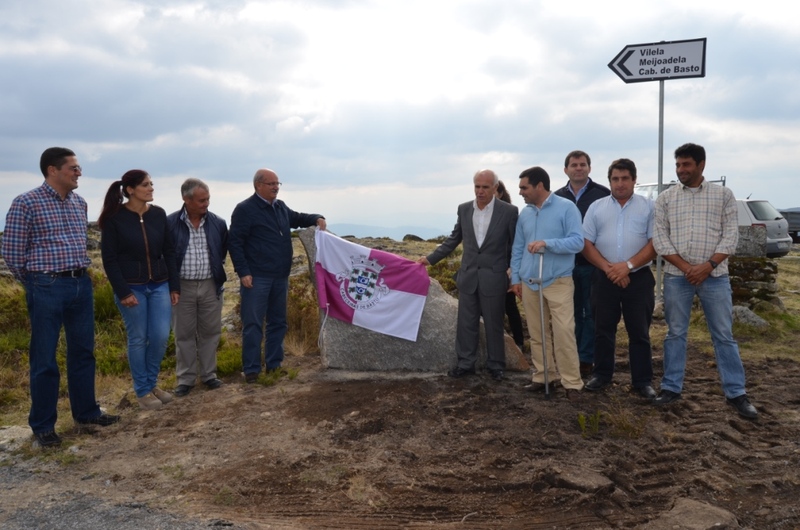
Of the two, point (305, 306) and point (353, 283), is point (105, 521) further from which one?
point (305, 306)

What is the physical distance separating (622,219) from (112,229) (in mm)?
4857

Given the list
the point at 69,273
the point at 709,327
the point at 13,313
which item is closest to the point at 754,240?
the point at 709,327

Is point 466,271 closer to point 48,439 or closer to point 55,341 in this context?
point 55,341

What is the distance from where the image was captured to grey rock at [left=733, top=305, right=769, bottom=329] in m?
9.27

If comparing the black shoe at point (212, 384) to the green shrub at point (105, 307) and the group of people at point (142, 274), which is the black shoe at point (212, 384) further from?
the green shrub at point (105, 307)

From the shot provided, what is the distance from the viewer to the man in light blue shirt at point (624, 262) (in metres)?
6.21

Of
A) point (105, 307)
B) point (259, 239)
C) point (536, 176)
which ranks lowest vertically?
point (105, 307)

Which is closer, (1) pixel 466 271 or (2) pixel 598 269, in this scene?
(2) pixel 598 269

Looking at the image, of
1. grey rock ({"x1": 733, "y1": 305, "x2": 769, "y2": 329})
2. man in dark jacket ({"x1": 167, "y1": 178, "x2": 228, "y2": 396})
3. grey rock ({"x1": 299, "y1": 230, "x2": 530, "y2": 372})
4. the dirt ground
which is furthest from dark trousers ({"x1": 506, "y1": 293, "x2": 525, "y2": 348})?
man in dark jacket ({"x1": 167, "y1": 178, "x2": 228, "y2": 396})

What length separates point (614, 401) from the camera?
6242 mm

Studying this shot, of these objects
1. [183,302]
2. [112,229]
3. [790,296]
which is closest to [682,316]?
[183,302]

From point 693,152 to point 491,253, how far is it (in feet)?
7.06

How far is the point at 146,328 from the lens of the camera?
6328mm

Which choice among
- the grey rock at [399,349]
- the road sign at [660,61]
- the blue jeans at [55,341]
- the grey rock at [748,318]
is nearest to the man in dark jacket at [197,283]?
the blue jeans at [55,341]
